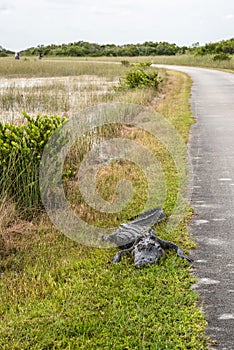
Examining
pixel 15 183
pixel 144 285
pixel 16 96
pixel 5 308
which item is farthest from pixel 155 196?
pixel 16 96

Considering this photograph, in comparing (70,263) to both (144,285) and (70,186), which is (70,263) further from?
(70,186)

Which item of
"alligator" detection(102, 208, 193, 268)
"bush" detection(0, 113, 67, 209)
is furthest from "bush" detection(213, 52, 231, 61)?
"alligator" detection(102, 208, 193, 268)

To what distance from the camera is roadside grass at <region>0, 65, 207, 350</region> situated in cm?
349

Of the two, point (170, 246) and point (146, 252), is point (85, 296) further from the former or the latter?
point (170, 246)

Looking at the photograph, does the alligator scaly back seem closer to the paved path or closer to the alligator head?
the alligator head

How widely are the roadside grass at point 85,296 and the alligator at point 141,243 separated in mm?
81

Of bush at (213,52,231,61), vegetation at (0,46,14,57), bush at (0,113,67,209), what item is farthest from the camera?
vegetation at (0,46,14,57)

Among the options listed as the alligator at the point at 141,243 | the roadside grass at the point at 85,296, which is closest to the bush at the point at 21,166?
the roadside grass at the point at 85,296

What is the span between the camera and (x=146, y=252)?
15.1 ft

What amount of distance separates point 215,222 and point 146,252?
4.41 ft

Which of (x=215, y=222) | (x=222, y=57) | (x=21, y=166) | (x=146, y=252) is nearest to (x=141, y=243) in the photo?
(x=146, y=252)

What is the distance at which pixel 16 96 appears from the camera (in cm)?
1683

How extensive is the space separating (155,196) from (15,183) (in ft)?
6.23

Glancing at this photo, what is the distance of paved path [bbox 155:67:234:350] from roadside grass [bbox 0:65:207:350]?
140mm
